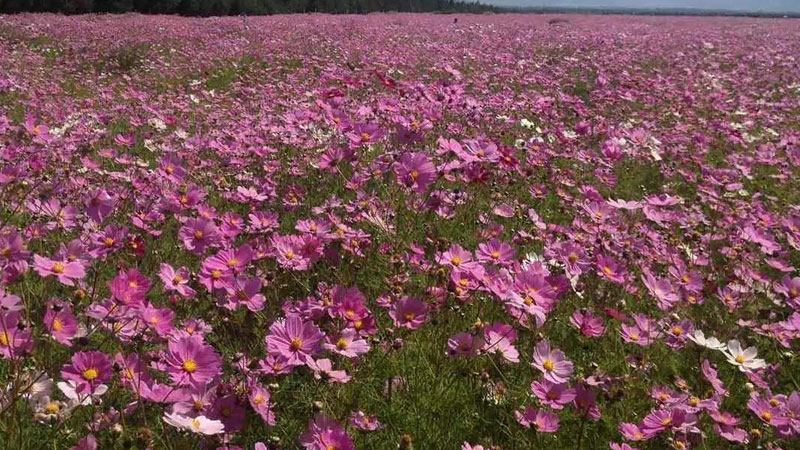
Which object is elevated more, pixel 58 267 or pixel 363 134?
pixel 363 134

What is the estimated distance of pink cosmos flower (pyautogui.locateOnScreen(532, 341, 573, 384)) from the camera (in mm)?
1809

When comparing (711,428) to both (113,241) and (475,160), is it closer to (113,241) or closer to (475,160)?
(475,160)

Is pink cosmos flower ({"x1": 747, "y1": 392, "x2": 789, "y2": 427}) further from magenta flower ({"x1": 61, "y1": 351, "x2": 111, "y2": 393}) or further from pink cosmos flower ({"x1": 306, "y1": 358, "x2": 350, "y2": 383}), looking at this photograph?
magenta flower ({"x1": 61, "y1": 351, "x2": 111, "y2": 393})

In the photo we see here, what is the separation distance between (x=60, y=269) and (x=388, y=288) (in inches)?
51.7

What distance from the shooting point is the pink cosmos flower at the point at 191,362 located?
150 cm

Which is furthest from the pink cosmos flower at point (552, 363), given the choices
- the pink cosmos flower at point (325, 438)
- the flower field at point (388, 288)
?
the pink cosmos flower at point (325, 438)

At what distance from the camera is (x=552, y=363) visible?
185 centimetres

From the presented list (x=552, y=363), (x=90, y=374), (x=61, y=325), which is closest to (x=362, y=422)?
(x=552, y=363)

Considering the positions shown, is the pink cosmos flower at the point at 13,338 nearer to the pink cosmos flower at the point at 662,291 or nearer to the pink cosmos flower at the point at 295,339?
the pink cosmos flower at the point at 295,339

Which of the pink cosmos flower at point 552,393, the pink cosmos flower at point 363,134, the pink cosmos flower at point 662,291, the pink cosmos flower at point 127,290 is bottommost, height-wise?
the pink cosmos flower at point 662,291

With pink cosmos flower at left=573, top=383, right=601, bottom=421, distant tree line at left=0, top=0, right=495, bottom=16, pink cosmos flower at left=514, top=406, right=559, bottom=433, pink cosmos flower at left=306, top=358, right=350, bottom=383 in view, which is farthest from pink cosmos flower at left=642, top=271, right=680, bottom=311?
distant tree line at left=0, top=0, right=495, bottom=16

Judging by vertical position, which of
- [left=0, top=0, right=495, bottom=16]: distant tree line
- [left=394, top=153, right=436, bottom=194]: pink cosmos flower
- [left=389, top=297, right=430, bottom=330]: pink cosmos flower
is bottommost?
[left=389, top=297, right=430, bottom=330]: pink cosmos flower

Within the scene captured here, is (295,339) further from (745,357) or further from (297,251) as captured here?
(745,357)

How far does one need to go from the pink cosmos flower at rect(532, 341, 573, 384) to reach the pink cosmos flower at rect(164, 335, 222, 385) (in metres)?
0.92
